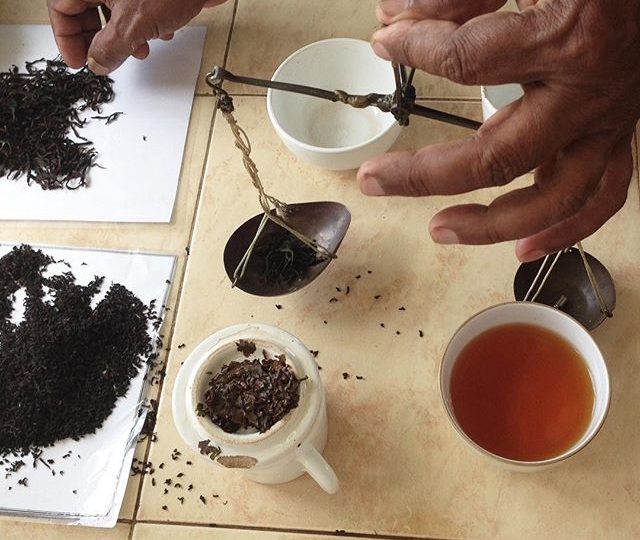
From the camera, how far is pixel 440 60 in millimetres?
475

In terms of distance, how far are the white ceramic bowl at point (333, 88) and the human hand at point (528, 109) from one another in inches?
10.9

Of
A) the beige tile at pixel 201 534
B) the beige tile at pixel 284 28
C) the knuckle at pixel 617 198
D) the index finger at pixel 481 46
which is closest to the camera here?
the index finger at pixel 481 46

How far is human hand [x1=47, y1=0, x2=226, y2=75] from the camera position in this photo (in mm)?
839

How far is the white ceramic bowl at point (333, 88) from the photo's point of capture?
831 millimetres

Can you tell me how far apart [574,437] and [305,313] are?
29 cm

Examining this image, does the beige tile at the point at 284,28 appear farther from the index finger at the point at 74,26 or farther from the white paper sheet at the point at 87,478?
the white paper sheet at the point at 87,478

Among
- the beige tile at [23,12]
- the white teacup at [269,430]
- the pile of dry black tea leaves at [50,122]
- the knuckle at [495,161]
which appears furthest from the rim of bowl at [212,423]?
the beige tile at [23,12]

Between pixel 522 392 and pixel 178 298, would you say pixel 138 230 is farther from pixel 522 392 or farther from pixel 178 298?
pixel 522 392

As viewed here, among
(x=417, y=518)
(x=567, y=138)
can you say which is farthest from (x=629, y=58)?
(x=417, y=518)

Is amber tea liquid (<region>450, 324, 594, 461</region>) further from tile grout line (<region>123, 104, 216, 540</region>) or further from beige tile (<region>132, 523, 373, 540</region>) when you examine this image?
tile grout line (<region>123, 104, 216, 540</region>)

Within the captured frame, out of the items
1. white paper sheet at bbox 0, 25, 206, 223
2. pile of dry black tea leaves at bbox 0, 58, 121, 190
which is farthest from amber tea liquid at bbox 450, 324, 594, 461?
pile of dry black tea leaves at bbox 0, 58, 121, 190

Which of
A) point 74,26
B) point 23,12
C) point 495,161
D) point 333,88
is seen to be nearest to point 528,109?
point 495,161

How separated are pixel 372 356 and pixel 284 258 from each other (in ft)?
0.46

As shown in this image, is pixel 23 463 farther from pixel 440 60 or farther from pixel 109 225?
pixel 440 60
